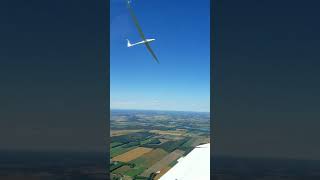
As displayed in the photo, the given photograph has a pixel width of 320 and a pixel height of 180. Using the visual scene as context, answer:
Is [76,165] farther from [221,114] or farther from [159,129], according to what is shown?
[221,114]

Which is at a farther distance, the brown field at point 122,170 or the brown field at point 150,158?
the brown field at point 150,158

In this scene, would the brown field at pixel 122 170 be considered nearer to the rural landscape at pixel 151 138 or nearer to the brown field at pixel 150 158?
the rural landscape at pixel 151 138

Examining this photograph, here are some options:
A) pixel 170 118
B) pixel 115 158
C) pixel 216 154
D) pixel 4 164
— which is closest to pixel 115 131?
pixel 115 158

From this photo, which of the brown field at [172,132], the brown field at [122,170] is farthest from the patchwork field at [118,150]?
the brown field at [172,132]

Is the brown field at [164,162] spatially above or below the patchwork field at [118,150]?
below

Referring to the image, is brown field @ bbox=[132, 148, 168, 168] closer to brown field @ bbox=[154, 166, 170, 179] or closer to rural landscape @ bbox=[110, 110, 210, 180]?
rural landscape @ bbox=[110, 110, 210, 180]

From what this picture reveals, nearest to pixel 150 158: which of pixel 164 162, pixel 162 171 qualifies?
pixel 164 162

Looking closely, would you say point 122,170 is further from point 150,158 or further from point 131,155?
point 150,158
